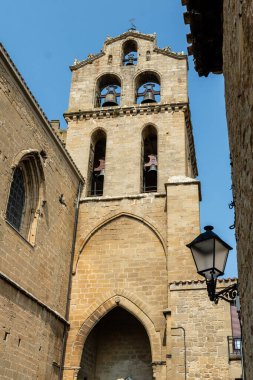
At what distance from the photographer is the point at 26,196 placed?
10344 millimetres

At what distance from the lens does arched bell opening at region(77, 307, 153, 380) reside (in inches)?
471

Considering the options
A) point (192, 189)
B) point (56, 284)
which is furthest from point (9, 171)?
point (192, 189)

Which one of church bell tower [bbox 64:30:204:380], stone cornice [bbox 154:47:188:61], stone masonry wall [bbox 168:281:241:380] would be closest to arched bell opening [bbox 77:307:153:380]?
church bell tower [bbox 64:30:204:380]

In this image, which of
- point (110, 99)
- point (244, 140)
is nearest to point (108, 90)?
point (110, 99)

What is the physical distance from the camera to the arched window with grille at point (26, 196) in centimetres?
979

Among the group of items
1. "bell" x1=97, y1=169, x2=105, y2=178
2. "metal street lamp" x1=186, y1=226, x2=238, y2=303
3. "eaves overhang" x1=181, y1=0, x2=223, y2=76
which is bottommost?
"metal street lamp" x1=186, y1=226, x2=238, y2=303

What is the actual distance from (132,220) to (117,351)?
340 centimetres

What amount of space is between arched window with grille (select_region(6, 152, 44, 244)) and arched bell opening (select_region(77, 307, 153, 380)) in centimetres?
364

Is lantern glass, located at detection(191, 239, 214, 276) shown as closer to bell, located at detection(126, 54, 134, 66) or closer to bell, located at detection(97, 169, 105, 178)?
bell, located at detection(97, 169, 105, 178)

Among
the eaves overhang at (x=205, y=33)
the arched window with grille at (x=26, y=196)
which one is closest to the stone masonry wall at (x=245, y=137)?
the eaves overhang at (x=205, y=33)

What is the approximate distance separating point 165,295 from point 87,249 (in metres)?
2.45

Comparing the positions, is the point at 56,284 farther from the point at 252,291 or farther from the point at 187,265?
the point at 252,291

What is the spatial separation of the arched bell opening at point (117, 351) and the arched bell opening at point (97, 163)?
3756 millimetres

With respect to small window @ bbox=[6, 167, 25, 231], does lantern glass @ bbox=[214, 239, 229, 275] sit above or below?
below
